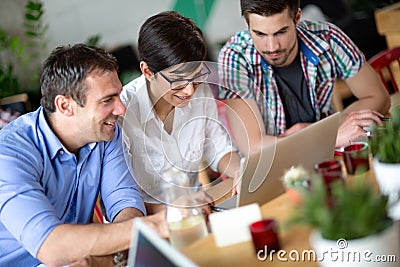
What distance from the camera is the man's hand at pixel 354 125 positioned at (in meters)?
2.18

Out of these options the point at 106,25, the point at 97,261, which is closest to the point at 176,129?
the point at 97,261

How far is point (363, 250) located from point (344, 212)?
0.30ft

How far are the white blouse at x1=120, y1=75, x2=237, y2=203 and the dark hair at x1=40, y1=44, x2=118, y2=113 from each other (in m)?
0.16

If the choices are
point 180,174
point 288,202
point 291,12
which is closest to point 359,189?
point 288,202

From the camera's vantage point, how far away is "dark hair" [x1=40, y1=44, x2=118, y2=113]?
203 centimetres

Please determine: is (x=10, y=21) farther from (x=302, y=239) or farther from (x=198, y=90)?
(x=302, y=239)

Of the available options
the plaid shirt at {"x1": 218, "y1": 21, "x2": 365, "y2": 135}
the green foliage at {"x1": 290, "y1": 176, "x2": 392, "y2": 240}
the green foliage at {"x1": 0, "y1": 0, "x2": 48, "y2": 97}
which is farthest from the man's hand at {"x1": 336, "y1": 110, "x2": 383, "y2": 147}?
the green foliage at {"x1": 0, "y1": 0, "x2": 48, "y2": 97}

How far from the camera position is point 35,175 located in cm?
196

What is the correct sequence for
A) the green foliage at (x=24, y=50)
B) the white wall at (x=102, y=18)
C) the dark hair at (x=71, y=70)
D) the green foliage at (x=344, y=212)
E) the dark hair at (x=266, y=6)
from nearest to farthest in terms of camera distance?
the green foliage at (x=344, y=212) → the dark hair at (x=71, y=70) → the dark hair at (x=266, y=6) → the green foliage at (x=24, y=50) → the white wall at (x=102, y=18)

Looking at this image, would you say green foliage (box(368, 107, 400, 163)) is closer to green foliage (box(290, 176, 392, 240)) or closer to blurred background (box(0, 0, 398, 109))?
green foliage (box(290, 176, 392, 240))

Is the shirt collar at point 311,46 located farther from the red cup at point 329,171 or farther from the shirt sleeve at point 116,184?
the red cup at point 329,171

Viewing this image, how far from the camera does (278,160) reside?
1739 millimetres

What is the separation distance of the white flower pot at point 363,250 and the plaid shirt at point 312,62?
1323mm

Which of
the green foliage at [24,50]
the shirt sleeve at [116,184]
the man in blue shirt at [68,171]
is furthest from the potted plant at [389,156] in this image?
the green foliage at [24,50]
